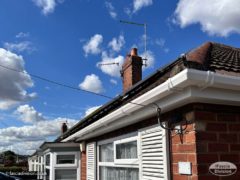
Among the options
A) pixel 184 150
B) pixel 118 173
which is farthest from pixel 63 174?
pixel 184 150

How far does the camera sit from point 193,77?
360cm

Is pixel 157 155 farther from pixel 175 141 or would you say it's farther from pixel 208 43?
pixel 208 43

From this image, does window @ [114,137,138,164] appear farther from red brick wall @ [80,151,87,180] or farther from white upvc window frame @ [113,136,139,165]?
red brick wall @ [80,151,87,180]

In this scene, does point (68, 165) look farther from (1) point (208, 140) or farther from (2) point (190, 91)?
(2) point (190, 91)

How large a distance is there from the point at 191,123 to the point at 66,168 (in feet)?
24.5

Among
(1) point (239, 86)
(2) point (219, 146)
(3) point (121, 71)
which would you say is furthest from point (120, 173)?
(3) point (121, 71)

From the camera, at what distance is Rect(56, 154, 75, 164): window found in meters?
10.9

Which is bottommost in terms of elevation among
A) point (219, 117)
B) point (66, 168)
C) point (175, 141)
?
point (66, 168)

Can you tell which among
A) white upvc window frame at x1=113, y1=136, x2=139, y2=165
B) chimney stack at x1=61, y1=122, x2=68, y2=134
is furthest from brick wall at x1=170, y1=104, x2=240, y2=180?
chimney stack at x1=61, y1=122, x2=68, y2=134

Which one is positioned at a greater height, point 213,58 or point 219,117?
point 213,58

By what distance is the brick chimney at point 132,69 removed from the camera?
1039cm

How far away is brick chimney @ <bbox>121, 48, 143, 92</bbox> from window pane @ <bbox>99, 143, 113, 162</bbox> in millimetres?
2394

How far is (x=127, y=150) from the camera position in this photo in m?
6.61

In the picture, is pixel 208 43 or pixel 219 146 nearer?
pixel 219 146
